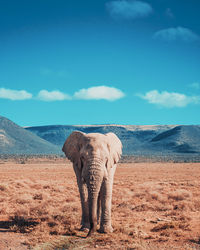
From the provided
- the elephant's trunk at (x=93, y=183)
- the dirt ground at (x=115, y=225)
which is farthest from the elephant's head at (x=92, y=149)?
the dirt ground at (x=115, y=225)

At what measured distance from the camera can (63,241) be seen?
9250 mm

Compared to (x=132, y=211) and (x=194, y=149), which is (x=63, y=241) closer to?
(x=132, y=211)

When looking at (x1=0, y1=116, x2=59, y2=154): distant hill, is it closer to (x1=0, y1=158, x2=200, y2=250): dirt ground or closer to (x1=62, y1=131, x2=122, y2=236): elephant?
(x1=0, y1=158, x2=200, y2=250): dirt ground

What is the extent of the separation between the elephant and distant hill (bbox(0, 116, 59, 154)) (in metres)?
141

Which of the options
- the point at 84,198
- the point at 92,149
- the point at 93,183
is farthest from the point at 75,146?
the point at 93,183

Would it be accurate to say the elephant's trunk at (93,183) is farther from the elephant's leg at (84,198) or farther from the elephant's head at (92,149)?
the elephant's leg at (84,198)

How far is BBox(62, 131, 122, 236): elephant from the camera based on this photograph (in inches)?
344

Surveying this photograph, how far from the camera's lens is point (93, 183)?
872 cm

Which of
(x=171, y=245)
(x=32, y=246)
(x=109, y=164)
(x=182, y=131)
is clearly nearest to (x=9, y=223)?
(x=32, y=246)

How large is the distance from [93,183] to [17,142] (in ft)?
529

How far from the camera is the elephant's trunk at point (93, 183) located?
28.4ft

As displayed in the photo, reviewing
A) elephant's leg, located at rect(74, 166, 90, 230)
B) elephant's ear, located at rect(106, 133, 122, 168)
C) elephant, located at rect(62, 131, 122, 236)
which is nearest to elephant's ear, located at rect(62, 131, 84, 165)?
elephant, located at rect(62, 131, 122, 236)

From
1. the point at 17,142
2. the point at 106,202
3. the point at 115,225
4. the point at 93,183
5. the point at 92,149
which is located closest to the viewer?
the point at 93,183

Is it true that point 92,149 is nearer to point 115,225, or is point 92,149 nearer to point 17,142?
point 115,225
